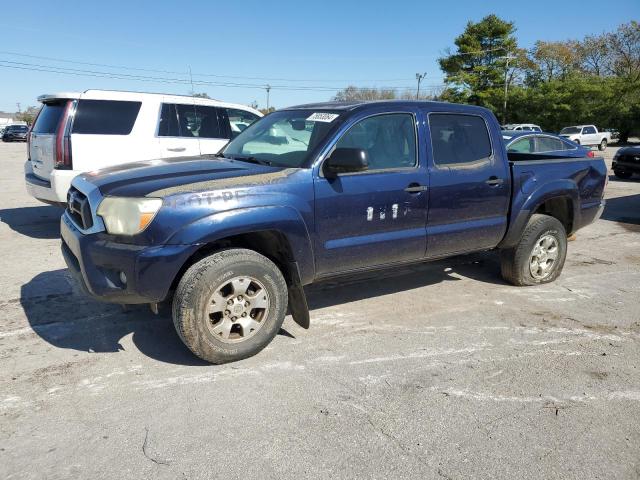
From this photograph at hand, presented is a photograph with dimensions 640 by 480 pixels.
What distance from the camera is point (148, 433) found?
2826mm

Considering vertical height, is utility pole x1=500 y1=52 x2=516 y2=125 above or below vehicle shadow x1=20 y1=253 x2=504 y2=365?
above

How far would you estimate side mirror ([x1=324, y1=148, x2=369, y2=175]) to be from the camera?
3.69 meters

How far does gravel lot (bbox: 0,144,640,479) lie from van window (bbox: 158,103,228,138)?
3.13m

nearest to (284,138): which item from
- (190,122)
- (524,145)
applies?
(190,122)

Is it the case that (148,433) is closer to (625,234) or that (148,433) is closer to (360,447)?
(360,447)

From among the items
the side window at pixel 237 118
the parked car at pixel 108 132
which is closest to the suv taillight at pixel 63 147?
the parked car at pixel 108 132

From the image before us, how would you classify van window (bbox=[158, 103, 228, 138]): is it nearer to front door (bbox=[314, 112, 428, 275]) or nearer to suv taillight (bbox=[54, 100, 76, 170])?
suv taillight (bbox=[54, 100, 76, 170])

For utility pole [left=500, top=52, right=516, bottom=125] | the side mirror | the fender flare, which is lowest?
the fender flare

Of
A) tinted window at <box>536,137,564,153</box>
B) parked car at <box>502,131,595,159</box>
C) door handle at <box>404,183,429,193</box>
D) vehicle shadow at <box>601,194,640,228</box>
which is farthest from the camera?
tinted window at <box>536,137,564,153</box>

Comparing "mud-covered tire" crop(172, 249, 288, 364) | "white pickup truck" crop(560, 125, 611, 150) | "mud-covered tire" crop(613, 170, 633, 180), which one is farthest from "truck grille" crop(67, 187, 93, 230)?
"white pickup truck" crop(560, 125, 611, 150)

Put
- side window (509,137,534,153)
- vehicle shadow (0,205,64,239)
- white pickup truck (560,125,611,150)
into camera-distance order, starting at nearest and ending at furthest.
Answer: vehicle shadow (0,205,64,239), side window (509,137,534,153), white pickup truck (560,125,611,150)

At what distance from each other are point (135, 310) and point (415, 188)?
267 cm

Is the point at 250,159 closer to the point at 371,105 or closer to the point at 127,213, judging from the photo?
the point at 371,105

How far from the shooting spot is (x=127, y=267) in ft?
10.6
